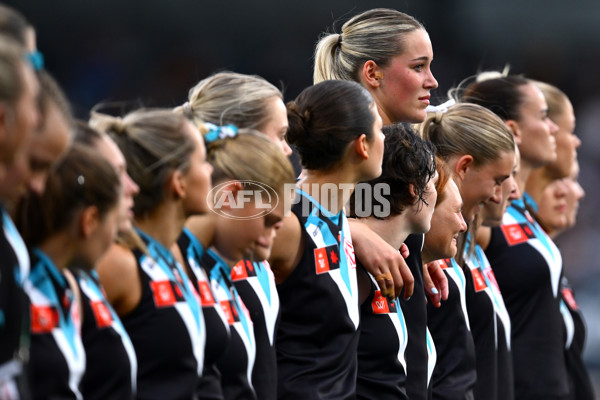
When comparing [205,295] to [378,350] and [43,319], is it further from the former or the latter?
[378,350]

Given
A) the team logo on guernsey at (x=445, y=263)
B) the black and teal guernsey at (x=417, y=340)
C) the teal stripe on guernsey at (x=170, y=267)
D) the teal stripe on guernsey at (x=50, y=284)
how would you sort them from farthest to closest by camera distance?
the team logo on guernsey at (x=445, y=263) < the black and teal guernsey at (x=417, y=340) < the teal stripe on guernsey at (x=170, y=267) < the teal stripe on guernsey at (x=50, y=284)

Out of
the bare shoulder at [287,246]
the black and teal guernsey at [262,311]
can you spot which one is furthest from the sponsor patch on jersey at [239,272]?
the bare shoulder at [287,246]

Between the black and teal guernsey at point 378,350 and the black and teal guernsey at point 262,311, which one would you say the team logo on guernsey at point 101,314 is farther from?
the black and teal guernsey at point 378,350

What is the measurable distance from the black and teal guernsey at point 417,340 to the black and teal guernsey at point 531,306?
1089mm

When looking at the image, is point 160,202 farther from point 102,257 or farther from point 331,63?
point 331,63

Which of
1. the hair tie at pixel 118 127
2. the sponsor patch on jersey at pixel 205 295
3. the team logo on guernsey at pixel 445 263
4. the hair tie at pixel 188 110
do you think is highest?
the hair tie at pixel 118 127

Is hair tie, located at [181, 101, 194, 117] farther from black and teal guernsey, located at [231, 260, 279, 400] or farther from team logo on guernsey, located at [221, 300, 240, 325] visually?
team logo on guernsey, located at [221, 300, 240, 325]

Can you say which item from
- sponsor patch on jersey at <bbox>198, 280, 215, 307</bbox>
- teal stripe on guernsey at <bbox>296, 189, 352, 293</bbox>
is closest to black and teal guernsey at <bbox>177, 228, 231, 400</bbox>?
sponsor patch on jersey at <bbox>198, 280, 215, 307</bbox>

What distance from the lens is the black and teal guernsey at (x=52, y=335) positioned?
7.91ft

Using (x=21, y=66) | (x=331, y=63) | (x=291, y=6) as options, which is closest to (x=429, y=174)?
(x=331, y=63)

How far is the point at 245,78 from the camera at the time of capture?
3678 millimetres

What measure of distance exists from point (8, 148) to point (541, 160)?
3849 mm

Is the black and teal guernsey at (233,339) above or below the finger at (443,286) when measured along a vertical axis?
above

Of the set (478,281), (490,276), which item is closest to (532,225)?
(490,276)
